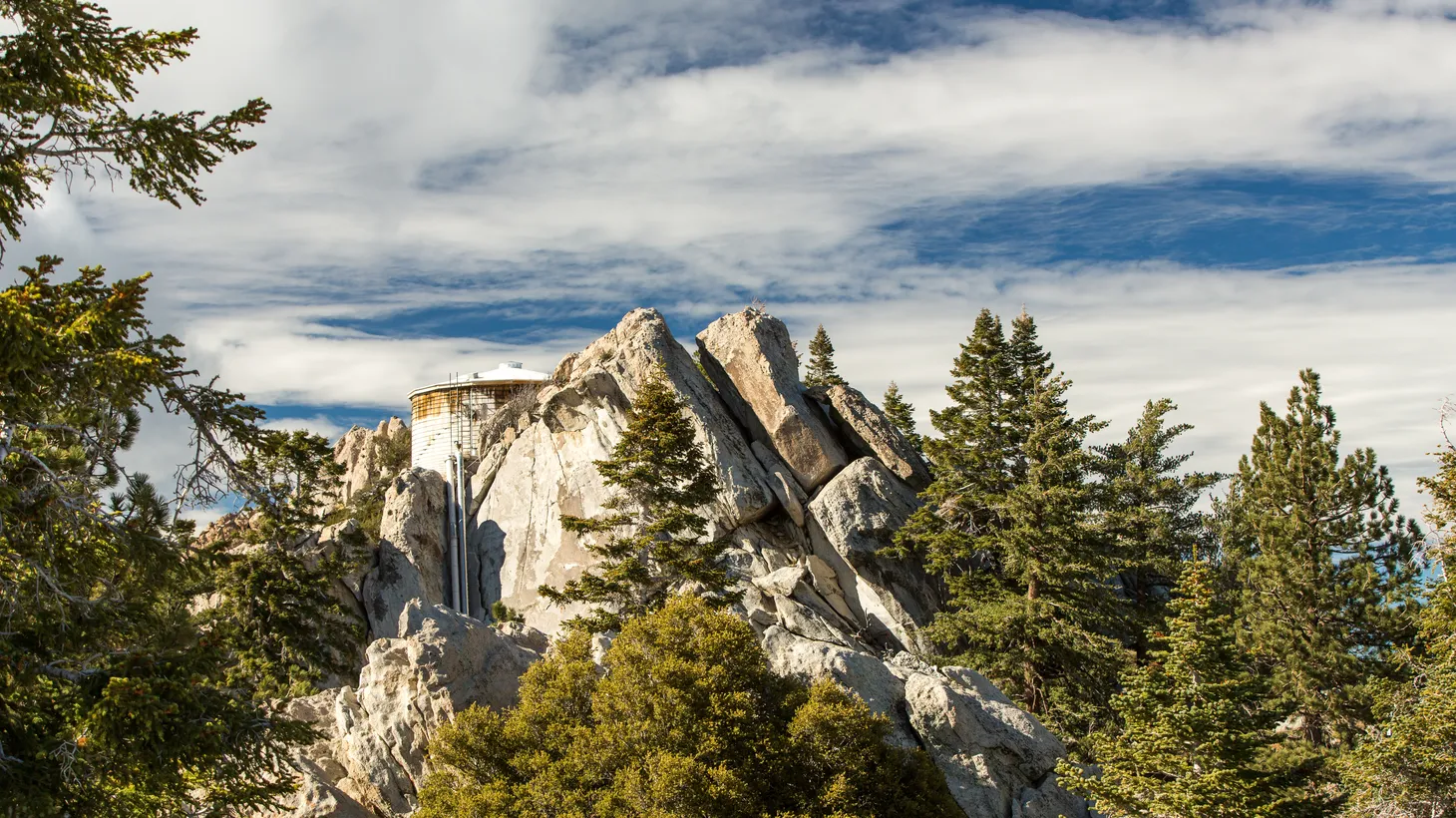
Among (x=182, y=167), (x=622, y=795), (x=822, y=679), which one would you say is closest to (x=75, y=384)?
(x=182, y=167)

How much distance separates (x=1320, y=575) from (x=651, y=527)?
19946mm

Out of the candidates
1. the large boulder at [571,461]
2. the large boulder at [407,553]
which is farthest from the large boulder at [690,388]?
the large boulder at [407,553]

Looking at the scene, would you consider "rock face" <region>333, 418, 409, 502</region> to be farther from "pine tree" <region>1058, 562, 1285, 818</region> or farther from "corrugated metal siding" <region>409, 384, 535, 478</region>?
"pine tree" <region>1058, 562, 1285, 818</region>

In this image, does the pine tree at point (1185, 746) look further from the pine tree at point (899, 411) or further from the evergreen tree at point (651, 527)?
the pine tree at point (899, 411)

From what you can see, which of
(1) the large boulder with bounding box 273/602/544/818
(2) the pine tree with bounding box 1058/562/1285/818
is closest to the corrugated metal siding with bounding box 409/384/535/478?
(1) the large boulder with bounding box 273/602/544/818

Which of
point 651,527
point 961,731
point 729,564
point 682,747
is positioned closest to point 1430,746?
point 961,731

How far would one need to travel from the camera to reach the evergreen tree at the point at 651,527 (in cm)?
2973

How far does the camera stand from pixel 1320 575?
108 ft

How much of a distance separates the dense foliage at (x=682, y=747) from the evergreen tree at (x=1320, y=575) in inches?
646

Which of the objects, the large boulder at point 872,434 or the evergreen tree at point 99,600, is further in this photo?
the large boulder at point 872,434

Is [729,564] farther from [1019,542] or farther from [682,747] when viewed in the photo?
[682,747]

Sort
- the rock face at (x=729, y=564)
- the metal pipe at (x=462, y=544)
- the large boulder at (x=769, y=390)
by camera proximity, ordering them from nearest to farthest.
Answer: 1. the rock face at (x=729, y=564)
2. the large boulder at (x=769, y=390)
3. the metal pipe at (x=462, y=544)

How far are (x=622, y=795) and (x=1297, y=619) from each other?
2282 cm

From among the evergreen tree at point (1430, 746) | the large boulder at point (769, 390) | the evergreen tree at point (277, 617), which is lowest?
the evergreen tree at point (1430, 746)
